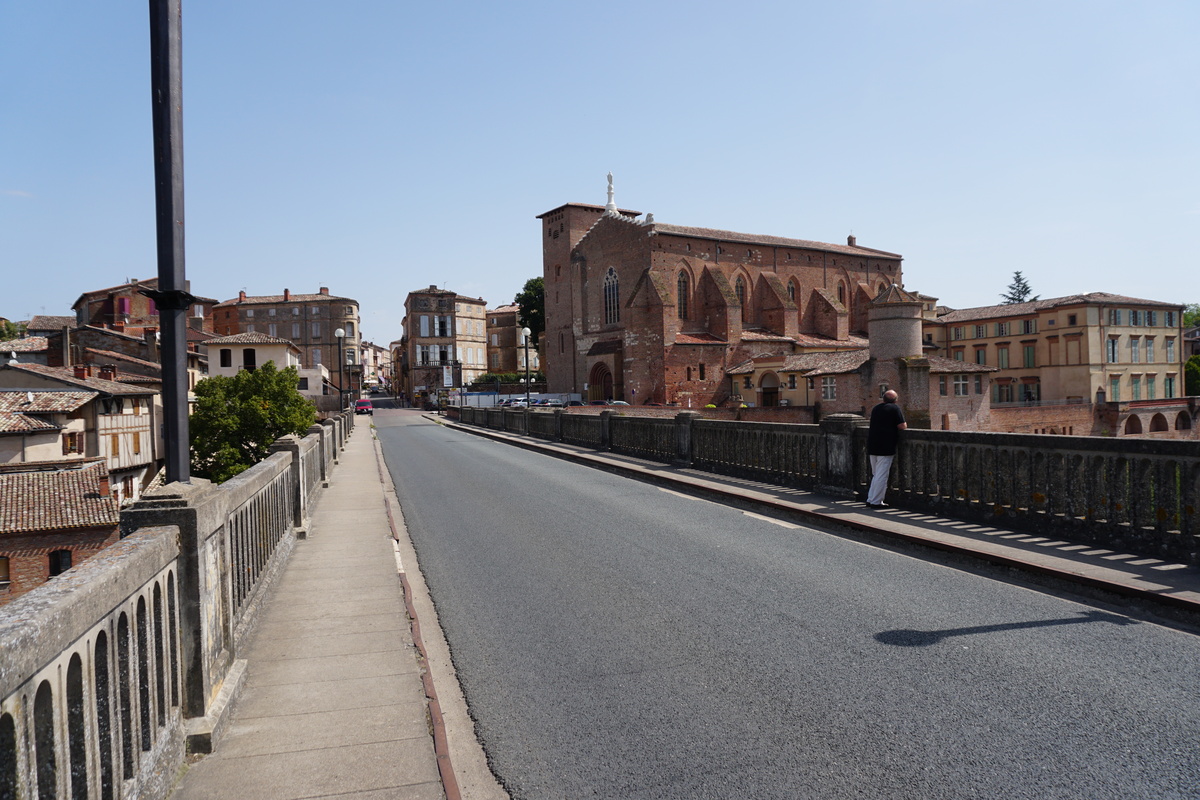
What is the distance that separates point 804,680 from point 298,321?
101 m

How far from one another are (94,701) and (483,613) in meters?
4.11

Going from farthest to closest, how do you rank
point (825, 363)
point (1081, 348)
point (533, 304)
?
point (533, 304) → point (1081, 348) → point (825, 363)

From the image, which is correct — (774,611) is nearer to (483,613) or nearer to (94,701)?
(483,613)

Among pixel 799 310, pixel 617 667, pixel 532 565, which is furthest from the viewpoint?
pixel 799 310

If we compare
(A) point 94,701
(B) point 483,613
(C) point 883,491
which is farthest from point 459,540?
(A) point 94,701

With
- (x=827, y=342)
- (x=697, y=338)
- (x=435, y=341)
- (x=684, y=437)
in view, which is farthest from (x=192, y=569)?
(x=435, y=341)

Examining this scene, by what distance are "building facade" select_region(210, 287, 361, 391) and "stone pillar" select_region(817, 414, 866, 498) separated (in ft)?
294

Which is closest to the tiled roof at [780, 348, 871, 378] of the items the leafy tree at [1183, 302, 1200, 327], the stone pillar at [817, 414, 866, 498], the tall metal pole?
the stone pillar at [817, 414, 866, 498]

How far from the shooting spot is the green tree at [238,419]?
146ft

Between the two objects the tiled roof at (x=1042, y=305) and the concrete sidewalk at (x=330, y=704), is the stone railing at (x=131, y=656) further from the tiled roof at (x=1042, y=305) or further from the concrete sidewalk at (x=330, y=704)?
the tiled roof at (x=1042, y=305)

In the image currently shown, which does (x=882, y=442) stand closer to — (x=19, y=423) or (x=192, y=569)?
(x=192, y=569)

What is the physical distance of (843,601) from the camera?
6.17 m

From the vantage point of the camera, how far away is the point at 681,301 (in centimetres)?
6019

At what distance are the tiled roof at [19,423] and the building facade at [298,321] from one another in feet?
188
